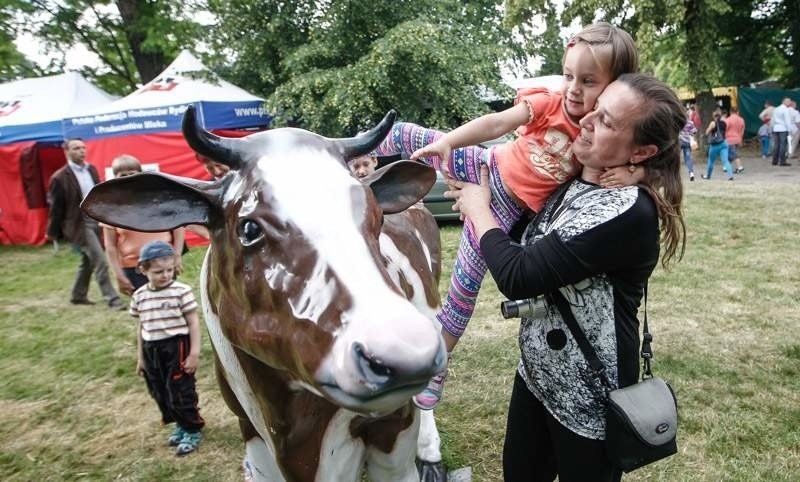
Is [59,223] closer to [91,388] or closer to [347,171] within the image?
[91,388]

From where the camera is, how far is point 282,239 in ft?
4.58

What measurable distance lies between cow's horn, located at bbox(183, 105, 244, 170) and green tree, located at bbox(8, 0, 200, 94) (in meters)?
14.4

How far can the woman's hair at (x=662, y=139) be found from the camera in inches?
62.7

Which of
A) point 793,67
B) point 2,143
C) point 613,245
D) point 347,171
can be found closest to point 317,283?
point 347,171

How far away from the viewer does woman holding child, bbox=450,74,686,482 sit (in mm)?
1597

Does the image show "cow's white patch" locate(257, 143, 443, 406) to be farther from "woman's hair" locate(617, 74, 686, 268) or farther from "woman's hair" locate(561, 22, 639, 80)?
"woman's hair" locate(561, 22, 639, 80)

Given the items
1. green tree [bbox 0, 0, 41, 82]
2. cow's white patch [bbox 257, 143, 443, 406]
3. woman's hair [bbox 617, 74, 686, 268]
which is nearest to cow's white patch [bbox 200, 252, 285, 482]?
cow's white patch [bbox 257, 143, 443, 406]

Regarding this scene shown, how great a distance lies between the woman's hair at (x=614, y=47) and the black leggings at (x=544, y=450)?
4.02ft

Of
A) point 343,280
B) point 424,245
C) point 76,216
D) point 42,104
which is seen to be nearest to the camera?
point 343,280

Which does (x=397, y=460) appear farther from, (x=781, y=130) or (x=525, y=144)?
(x=781, y=130)

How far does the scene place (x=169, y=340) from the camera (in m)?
3.46

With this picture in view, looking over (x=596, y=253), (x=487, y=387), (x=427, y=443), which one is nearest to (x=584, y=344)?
(x=596, y=253)

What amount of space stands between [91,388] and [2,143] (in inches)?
419

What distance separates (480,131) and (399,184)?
0.45 meters
